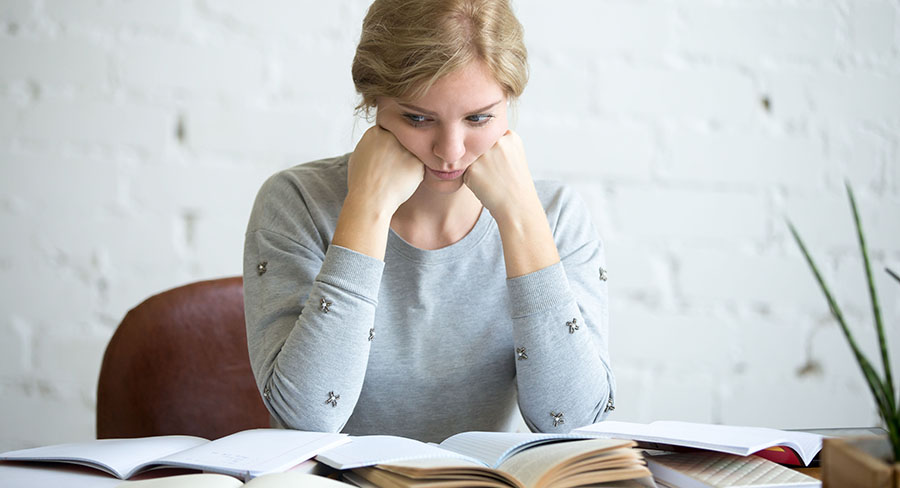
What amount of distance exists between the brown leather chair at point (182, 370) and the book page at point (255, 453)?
1.38ft

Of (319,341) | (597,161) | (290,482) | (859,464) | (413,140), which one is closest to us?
(859,464)

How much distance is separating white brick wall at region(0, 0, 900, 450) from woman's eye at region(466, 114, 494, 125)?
0.60 meters

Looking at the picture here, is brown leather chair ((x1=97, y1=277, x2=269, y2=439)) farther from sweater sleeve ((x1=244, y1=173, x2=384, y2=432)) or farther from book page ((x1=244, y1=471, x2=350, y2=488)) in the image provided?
book page ((x1=244, y1=471, x2=350, y2=488))

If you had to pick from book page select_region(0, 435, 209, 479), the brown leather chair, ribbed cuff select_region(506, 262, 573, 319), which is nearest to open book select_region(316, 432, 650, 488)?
book page select_region(0, 435, 209, 479)

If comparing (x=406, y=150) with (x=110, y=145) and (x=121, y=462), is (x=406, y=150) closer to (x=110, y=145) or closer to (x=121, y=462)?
(x=121, y=462)

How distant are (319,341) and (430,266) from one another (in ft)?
0.85

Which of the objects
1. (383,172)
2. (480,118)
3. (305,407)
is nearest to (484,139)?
(480,118)

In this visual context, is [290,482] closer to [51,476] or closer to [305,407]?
[51,476]

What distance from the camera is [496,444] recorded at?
0.75 metres

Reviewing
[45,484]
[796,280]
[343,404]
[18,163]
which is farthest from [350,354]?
[796,280]

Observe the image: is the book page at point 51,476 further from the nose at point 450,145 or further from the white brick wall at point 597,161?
the white brick wall at point 597,161

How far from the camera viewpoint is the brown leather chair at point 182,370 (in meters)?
1.14

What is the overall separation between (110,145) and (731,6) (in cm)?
126

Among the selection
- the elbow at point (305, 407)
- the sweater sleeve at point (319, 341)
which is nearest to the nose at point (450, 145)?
the sweater sleeve at point (319, 341)
